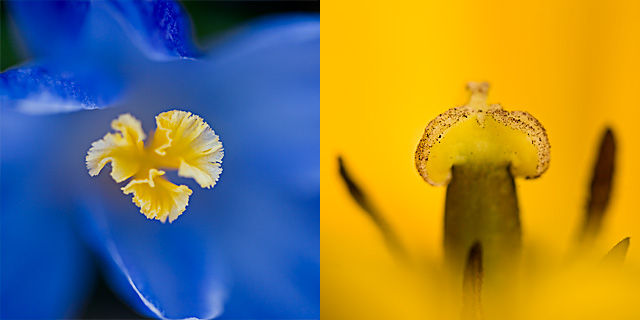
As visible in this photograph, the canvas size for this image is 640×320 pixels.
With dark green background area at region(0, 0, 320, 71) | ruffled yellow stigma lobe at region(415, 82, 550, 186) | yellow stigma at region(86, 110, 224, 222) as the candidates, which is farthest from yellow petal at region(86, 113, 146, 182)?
ruffled yellow stigma lobe at region(415, 82, 550, 186)

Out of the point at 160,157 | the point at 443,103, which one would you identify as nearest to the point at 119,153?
the point at 160,157

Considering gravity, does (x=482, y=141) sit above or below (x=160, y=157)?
above

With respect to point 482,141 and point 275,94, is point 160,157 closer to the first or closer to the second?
point 275,94

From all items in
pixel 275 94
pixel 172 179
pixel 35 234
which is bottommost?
pixel 35 234

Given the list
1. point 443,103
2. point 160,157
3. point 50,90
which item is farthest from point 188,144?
point 443,103

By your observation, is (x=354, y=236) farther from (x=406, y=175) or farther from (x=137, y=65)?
(x=137, y=65)

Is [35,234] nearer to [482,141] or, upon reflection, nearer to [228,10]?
[228,10]
